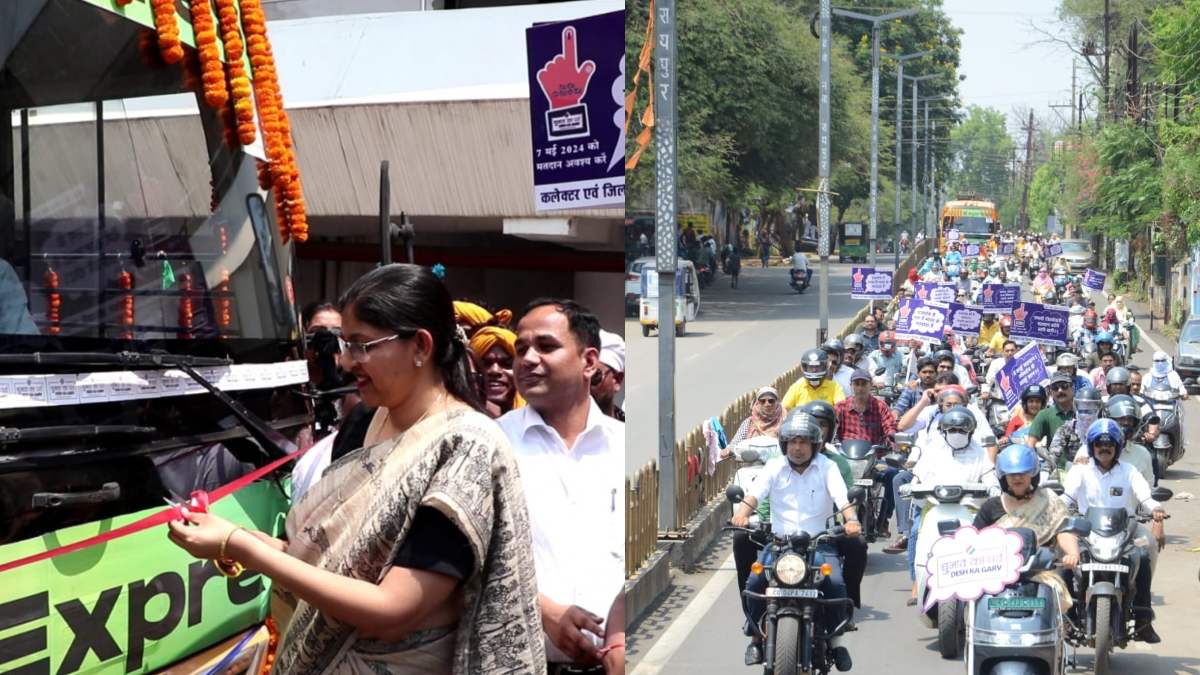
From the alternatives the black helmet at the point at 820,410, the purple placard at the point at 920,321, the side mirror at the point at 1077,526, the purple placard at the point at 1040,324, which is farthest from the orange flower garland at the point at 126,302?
the purple placard at the point at 1040,324

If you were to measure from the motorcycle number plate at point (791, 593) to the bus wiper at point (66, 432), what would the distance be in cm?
335

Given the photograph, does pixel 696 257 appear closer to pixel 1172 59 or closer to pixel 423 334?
pixel 423 334

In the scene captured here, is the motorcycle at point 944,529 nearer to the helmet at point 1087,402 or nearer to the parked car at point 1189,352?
the parked car at point 1189,352

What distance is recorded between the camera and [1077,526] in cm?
639

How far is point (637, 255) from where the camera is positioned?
10.4ft

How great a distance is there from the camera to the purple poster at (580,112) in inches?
104

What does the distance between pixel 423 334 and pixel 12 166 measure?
1153 millimetres

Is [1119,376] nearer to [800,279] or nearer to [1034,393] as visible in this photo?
[1034,393]

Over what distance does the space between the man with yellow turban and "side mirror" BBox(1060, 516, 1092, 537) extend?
10.6ft

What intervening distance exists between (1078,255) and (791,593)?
1.75 metres

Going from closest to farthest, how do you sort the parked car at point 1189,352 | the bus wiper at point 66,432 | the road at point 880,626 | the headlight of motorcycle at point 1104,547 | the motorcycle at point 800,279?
the bus wiper at point 66,432, the motorcycle at point 800,279, the road at point 880,626, the headlight of motorcycle at point 1104,547, the parked car at point 1189,352

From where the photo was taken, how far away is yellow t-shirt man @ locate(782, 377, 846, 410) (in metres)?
8.19

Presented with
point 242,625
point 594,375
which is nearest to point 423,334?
point 594,375

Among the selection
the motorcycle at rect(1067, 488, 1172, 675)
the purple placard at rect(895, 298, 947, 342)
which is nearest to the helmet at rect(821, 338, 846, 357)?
the motorcycle at rect(1067, 488, 1172, 675)
